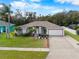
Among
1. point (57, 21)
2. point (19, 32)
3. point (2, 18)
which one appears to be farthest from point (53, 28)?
point (57, 21)

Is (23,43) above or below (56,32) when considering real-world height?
below

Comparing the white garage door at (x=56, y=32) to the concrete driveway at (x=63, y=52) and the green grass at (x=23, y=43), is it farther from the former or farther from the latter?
the concrete driveway at (x=63, y=52)

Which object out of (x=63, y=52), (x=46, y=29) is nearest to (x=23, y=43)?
(x=63, y=52)

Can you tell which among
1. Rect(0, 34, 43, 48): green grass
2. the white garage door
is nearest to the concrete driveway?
Rect(0, 34, 43, 48): green grass

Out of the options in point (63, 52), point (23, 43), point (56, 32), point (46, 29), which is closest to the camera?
point (63, 52)

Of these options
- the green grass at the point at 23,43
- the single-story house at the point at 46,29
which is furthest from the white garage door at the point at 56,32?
the green grass at the point at 23,43

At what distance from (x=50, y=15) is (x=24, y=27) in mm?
57663

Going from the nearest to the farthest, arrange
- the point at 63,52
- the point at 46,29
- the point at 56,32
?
1. the point at 63,52
2. the point at 56,32
3. the point at 46,29

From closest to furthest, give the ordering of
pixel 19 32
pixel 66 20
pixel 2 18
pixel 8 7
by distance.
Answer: pixel 19 32 < pixel 8 7 < pixel 2 18 < pixel 66 20

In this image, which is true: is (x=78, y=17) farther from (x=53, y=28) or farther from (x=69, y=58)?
(x=69, y=58)

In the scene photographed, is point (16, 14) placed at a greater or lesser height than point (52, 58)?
greater

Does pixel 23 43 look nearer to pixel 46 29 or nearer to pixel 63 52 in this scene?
pixel 63 52

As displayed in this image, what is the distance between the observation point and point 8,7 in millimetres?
66688

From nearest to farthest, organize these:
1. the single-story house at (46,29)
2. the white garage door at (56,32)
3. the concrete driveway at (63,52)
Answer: the concrete driveway at (63,52) → the white garage door at (56,32) → the single-story house at (46,29)
